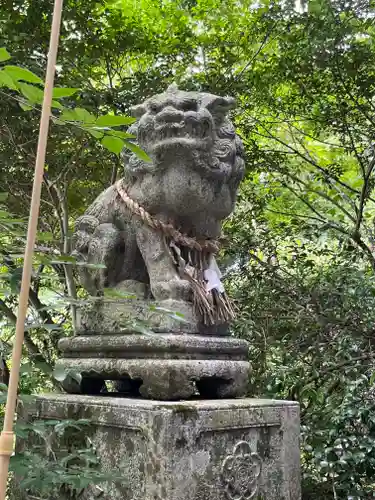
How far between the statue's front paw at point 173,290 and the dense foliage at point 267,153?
1.31 m

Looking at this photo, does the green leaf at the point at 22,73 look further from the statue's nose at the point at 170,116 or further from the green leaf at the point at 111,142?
the statue's nose at the point at 170,116

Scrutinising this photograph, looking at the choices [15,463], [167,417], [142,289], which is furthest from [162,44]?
[15,463]

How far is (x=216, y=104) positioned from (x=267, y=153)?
2.23 m

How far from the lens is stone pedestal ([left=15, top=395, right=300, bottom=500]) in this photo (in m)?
1.65

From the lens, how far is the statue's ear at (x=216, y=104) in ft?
7.12

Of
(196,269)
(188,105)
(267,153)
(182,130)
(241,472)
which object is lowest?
(241,472)

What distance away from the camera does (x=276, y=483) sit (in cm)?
197

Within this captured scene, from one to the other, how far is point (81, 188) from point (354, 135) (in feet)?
7.14

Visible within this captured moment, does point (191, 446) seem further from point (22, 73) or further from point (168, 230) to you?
point (22, 73)

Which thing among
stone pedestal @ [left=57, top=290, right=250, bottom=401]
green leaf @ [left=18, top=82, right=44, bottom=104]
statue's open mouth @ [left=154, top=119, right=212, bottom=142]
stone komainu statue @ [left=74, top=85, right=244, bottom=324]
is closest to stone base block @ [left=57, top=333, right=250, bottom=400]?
stone pedestal @ [left=57, top=290, right=250, bottom=401]

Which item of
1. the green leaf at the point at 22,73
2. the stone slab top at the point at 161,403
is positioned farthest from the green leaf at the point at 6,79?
the stone slab top at the point at 161,403

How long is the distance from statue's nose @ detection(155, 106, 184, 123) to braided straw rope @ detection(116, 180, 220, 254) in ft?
1.15

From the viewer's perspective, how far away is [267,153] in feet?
14.3

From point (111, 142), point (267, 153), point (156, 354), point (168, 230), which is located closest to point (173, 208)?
point (168, 230)
